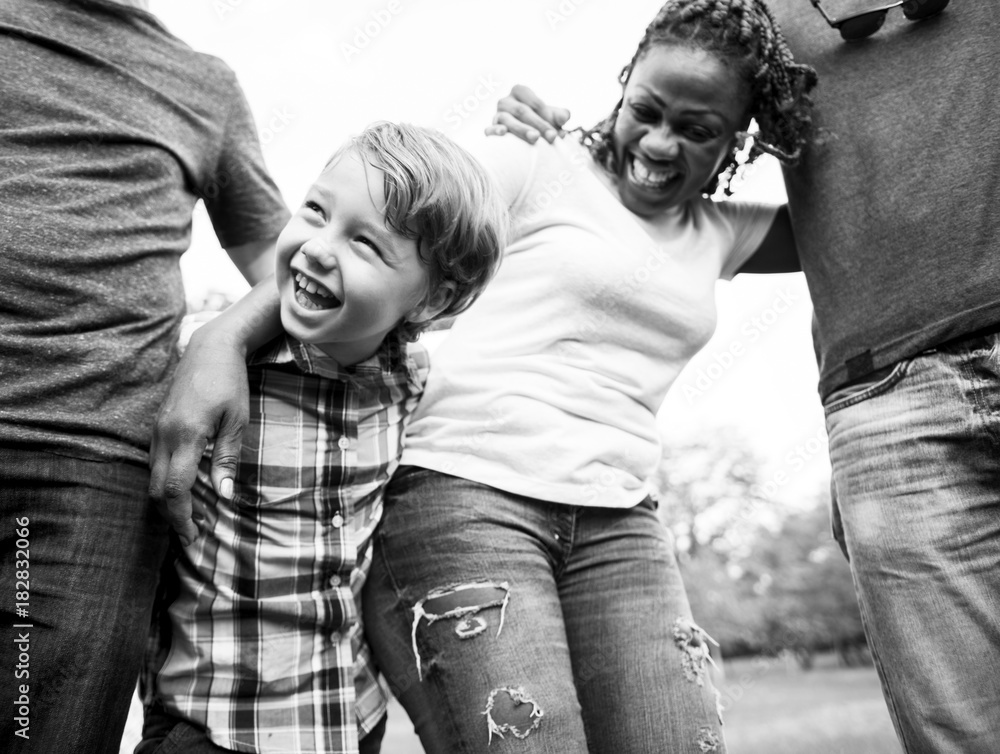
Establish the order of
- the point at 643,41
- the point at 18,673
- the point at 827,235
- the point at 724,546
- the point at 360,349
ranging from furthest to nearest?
the point at 724,546, the point at 643,41, the point at 827,235, the point at 360,349, the point at 18,673

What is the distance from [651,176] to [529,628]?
1.08 m

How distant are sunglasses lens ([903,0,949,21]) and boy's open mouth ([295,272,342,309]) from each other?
53.7 inches

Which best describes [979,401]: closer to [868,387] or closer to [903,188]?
[868,387]

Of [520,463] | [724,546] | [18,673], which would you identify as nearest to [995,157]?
[520,463]

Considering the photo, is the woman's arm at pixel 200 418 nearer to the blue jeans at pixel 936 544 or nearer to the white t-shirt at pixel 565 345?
the white t-shirt at pixel 565 345

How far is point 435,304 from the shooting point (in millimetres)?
1894

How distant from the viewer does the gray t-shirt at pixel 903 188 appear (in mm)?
1847

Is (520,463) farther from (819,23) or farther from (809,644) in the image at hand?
(809,644)

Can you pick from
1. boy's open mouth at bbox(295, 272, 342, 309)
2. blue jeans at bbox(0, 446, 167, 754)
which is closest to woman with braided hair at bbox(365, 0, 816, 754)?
boy's open mouth at bbox(295, 272, 342, 309)

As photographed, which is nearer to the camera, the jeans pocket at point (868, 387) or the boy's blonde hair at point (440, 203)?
the boy's blonde hair at point (440, 203)

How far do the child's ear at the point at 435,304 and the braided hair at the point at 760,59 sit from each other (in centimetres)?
84

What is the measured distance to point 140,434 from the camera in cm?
165

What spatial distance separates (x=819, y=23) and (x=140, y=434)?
175 cm

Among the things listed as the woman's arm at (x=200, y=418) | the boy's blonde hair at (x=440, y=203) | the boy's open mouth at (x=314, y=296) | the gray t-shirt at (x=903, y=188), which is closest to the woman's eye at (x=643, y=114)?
the gray t-shirt at (x=903, y=188)
